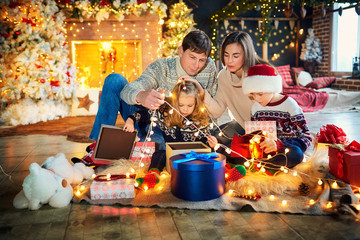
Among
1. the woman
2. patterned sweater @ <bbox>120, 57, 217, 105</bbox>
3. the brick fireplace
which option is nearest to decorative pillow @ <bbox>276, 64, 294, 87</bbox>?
the brick fireplace

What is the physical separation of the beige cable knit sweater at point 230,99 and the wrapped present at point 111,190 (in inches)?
40.1

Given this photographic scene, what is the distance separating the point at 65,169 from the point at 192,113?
0.98 metres

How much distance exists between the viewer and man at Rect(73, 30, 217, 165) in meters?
2.35

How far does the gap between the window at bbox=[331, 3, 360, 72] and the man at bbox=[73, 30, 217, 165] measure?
547 cm

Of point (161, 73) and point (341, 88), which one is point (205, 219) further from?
point (341, 88)

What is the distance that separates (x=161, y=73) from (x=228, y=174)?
43.4 inches

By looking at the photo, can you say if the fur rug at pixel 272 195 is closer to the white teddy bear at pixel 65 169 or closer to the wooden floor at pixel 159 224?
the wooden floor at pixel 159 224

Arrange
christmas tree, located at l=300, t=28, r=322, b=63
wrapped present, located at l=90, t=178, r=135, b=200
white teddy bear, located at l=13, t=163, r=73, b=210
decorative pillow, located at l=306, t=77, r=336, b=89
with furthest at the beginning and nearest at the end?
christmas tree, located at l=300, t=28, r=322, b=63 < decorative pillow, located at l=306, t=77, r=336, b=89 < wrapped present, located at l=90, t=178, r=135, b=200 < white teddy bear, located at l=13, t=163, r=73, b=210

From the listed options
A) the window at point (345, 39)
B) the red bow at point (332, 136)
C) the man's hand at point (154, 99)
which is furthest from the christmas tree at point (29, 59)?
the window at point (345, 39)

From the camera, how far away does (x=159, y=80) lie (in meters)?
2.69

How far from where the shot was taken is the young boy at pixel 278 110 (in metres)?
2.16

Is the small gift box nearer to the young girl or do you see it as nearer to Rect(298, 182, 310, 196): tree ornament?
Rect(298, 182, 310, 196): tree ornament

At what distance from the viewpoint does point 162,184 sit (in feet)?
6.24

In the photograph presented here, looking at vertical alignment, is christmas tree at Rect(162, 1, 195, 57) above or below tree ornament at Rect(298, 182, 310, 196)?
above
